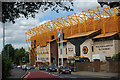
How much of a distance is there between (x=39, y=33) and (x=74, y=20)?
26.0 meters

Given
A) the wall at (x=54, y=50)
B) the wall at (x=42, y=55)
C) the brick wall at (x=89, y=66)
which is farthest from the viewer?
the wall at (x=42, y=55)

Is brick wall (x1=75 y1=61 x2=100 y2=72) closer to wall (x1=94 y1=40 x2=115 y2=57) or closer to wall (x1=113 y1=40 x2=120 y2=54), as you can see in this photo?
wall (x1=94 y1=40 x2=115 y2=57)

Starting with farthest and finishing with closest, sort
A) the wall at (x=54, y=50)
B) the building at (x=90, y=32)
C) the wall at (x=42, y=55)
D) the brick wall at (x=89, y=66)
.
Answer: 1. the wall at (x=42, y=55)
2. the wall at (x=54, y=50)
3. the building at (x=90, y=32)
4. the brick wall at (x=89, y=66)

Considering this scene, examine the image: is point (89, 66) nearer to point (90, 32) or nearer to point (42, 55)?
point (90, 32)

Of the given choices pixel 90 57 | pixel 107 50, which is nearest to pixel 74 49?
pixel 90 57

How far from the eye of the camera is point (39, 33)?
89.0 meters

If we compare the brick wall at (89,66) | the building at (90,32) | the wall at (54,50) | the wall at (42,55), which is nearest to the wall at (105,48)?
the building at (90,32)

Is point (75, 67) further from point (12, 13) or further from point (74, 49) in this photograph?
point (12, 13)

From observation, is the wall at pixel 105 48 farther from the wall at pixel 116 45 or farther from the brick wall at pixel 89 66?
the brick wall at pixel 89 66

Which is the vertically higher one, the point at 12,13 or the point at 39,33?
the point at 39,33

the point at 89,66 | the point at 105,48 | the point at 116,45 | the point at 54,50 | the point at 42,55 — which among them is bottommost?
the point at 89,66

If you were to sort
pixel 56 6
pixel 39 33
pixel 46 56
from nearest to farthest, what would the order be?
pixel 56 6
pixel 39 33
pixel 46 56

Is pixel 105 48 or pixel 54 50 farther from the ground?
pixel 54 50

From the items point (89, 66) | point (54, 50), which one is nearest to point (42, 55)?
point (54, 50)
